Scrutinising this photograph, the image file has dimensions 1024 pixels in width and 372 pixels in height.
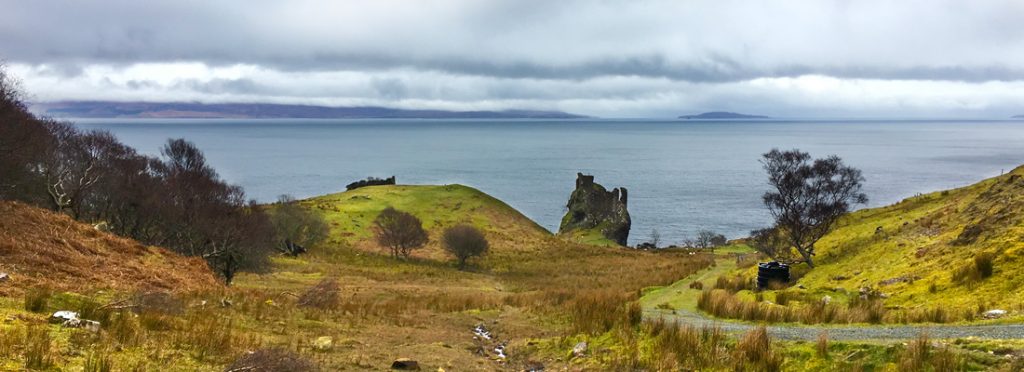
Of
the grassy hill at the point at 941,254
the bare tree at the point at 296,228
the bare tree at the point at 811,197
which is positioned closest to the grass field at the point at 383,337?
the grassy hill at the point at 941,254

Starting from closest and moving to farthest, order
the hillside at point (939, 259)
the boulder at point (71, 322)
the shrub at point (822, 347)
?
the boulder at point (71, 322)
the shrub at point (822, 347)
the hillside at point (939, 259)

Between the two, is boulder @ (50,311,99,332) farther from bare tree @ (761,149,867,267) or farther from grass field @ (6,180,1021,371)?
bare tree @ (761,149,867,267)

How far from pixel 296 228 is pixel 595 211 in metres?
53.8

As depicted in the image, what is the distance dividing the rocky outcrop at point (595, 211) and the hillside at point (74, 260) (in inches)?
3215

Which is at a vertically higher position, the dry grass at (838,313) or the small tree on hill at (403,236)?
the dry grass at (838,313)

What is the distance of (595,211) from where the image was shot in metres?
103

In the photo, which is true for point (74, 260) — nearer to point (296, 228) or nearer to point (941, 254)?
point (941, 254)

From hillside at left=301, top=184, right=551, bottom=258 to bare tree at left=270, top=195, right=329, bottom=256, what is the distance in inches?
96.0

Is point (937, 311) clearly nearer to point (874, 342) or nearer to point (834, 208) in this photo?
Answer: point (874, 342)

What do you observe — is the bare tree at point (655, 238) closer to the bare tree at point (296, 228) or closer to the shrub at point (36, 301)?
the bare tree at point (296, 228)

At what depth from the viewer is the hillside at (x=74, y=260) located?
13883 mm

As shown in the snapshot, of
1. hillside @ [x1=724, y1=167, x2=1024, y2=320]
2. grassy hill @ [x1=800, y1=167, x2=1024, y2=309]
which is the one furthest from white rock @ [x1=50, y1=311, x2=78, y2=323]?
grassy hill @ [x1=800, y1=167, x2=1024, y2=309]

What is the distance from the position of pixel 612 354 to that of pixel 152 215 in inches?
1311

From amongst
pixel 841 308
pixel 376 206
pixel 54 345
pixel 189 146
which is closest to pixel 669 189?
pixel 376 206
